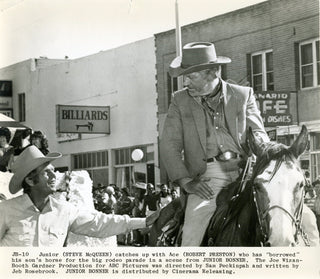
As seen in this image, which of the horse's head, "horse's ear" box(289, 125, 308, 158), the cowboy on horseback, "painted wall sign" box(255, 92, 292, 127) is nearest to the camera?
the horse's head

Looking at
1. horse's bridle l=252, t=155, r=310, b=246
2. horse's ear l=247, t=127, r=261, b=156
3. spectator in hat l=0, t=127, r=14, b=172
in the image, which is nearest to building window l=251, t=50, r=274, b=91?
horse's ear l=247, t=127, r=261, b=156

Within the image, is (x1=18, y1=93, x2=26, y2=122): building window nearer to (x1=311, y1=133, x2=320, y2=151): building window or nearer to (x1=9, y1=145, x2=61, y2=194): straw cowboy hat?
(x1=9, y1=145, x2=61, y2=194): straw cowboy hat

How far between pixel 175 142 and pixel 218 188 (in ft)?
1.52

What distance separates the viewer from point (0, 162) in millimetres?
5539

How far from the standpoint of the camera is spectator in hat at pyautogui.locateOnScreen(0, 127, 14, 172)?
18.2 feet

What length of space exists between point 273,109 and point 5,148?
7.50ft

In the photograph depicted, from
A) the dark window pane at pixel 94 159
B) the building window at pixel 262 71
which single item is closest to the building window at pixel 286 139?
the building window at pixel 262 71

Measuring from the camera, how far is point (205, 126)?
15.3ft

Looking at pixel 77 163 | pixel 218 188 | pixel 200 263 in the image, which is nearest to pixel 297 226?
pixel 218 188

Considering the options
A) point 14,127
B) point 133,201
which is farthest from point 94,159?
point 14,127

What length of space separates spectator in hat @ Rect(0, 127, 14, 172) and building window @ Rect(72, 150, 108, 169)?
1.77 feet

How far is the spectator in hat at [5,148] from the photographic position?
556cm

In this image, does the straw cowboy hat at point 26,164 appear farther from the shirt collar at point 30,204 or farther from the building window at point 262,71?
the building window at point 262,71

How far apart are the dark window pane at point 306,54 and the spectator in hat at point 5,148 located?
8.33ft
